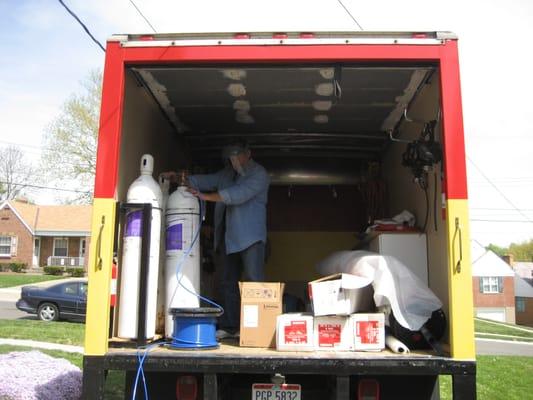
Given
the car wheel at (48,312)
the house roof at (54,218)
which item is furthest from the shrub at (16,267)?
the car wheel at (48,312)

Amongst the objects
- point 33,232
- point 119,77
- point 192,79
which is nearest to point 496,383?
point 192,79

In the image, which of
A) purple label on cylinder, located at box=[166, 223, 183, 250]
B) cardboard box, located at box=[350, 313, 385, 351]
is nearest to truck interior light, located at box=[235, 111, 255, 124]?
purple label on cylinder, located at box=[166, 223, 183, 250]

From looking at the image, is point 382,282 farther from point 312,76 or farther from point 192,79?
point 192,79

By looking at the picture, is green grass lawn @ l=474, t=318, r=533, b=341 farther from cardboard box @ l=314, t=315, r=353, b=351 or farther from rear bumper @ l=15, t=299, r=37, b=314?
cardboard box @ l=314, t=315, r=353, b=351

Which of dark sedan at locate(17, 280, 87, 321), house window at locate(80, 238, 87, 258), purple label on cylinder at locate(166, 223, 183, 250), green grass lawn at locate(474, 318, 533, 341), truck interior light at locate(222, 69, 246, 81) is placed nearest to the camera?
purple label on cylinder at locate(166, 223, 183, 250)

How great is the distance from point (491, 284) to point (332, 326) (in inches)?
1865

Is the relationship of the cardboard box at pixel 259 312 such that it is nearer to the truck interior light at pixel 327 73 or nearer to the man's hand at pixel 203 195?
the man's hand at pixel 203 195

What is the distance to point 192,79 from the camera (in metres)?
4.33

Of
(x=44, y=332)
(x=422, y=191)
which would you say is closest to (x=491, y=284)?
(x=44, y=332)

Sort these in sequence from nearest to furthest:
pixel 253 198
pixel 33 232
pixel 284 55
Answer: pixel 284 55
pixel 253 198
pixel 33 232

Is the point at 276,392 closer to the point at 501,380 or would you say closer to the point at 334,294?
the point at 334,294

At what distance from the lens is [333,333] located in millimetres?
3500

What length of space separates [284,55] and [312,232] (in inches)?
148

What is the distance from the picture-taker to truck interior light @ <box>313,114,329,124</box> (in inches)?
212
